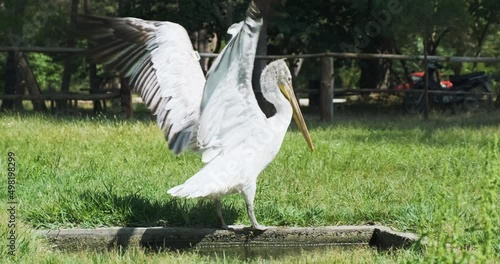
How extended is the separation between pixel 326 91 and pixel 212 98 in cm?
Answer: 953

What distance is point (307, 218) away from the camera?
6348 millimetres

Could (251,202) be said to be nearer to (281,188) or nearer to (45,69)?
(281,188)

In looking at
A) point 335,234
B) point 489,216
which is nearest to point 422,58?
point 335,234

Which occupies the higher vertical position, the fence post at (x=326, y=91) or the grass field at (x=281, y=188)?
the grass field at (x=281, y=188)

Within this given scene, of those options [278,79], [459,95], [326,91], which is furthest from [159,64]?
[459,95]

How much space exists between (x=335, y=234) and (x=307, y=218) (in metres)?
0.41

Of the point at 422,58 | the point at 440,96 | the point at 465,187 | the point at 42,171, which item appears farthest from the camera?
the point at 440,96

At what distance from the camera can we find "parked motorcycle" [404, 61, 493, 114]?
18531mm

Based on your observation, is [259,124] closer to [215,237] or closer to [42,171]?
[215,237]

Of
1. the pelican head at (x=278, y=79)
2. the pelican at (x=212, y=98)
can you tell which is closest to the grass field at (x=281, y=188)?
Result: the pelican at (x=212, y=98)

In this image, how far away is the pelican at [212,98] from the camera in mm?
5730

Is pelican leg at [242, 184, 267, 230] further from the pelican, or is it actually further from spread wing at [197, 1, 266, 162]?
spread wing at [197, 1, 266, 162]

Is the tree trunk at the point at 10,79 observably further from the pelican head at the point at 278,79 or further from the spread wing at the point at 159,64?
the pelican head at the point at 278,79
